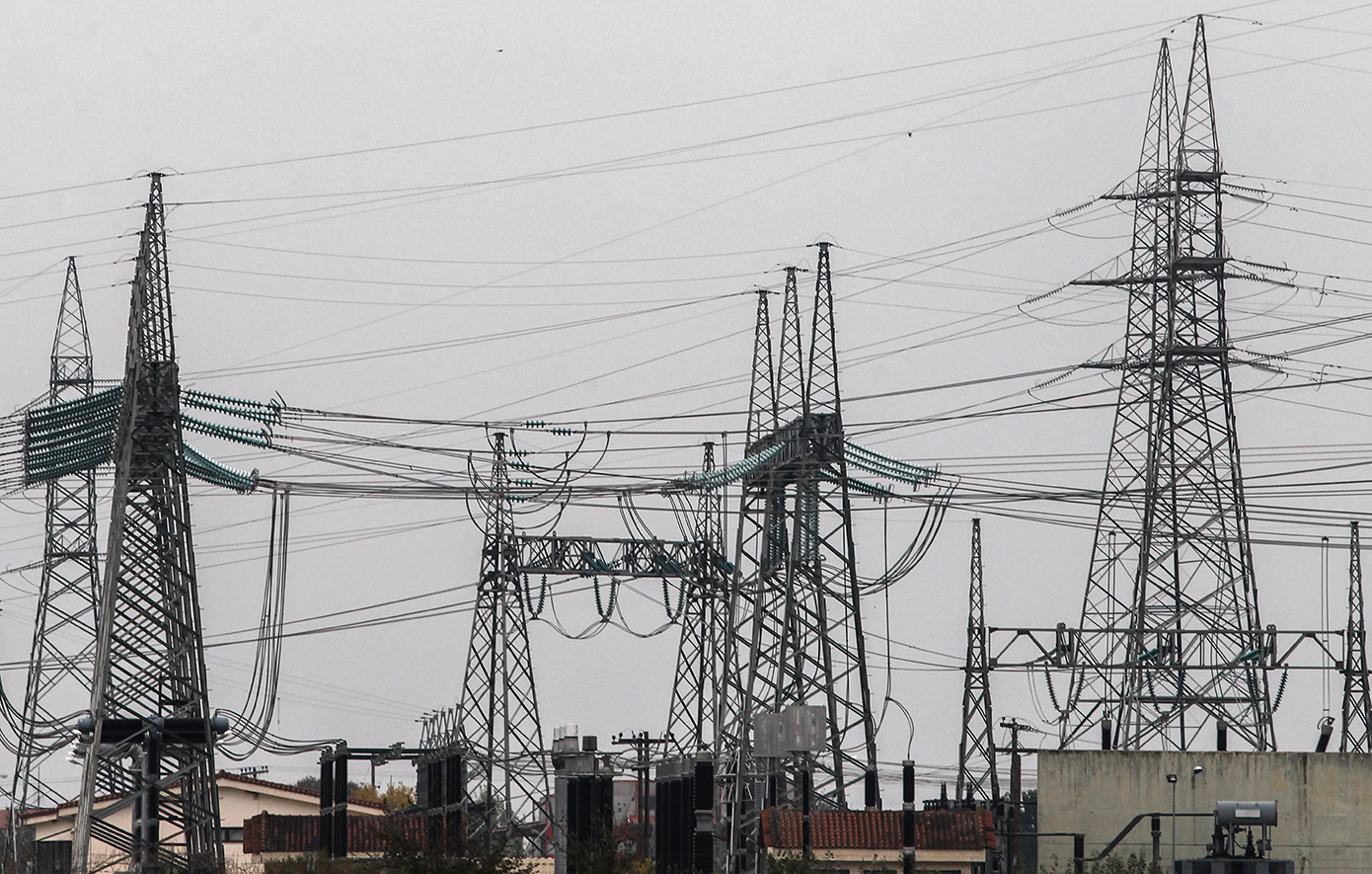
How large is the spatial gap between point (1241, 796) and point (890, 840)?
7664 mm

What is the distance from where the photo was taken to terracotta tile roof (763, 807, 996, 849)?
4419cm

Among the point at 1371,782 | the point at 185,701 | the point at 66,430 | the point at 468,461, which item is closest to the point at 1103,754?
the point at 1371,782

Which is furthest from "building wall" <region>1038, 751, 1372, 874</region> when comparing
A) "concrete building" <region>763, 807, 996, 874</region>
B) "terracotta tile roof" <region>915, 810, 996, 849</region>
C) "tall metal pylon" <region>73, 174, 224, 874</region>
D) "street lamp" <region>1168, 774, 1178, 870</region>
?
"tall metal pylon" <region>73, 174, 224, 874</region>

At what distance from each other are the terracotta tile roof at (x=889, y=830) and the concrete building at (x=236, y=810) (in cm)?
1889

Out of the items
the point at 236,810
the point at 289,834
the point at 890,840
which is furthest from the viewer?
the point at 236,810

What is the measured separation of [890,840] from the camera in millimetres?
44844

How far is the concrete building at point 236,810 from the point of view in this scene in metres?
60.5

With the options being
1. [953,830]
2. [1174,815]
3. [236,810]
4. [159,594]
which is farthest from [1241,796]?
[236,810]

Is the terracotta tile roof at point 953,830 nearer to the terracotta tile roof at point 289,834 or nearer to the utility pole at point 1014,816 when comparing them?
the utility pole at point 1014,816

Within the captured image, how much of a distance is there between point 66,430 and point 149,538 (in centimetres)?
328

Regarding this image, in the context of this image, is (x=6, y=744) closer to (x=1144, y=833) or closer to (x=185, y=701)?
(x=185, y=701)

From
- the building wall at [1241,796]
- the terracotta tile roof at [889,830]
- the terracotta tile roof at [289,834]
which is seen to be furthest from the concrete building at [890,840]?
the terracotta tile roof at [289,834]

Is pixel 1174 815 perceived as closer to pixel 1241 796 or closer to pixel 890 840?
pixel 1241 796

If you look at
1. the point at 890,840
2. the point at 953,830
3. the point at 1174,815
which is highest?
the point at 1174,815
